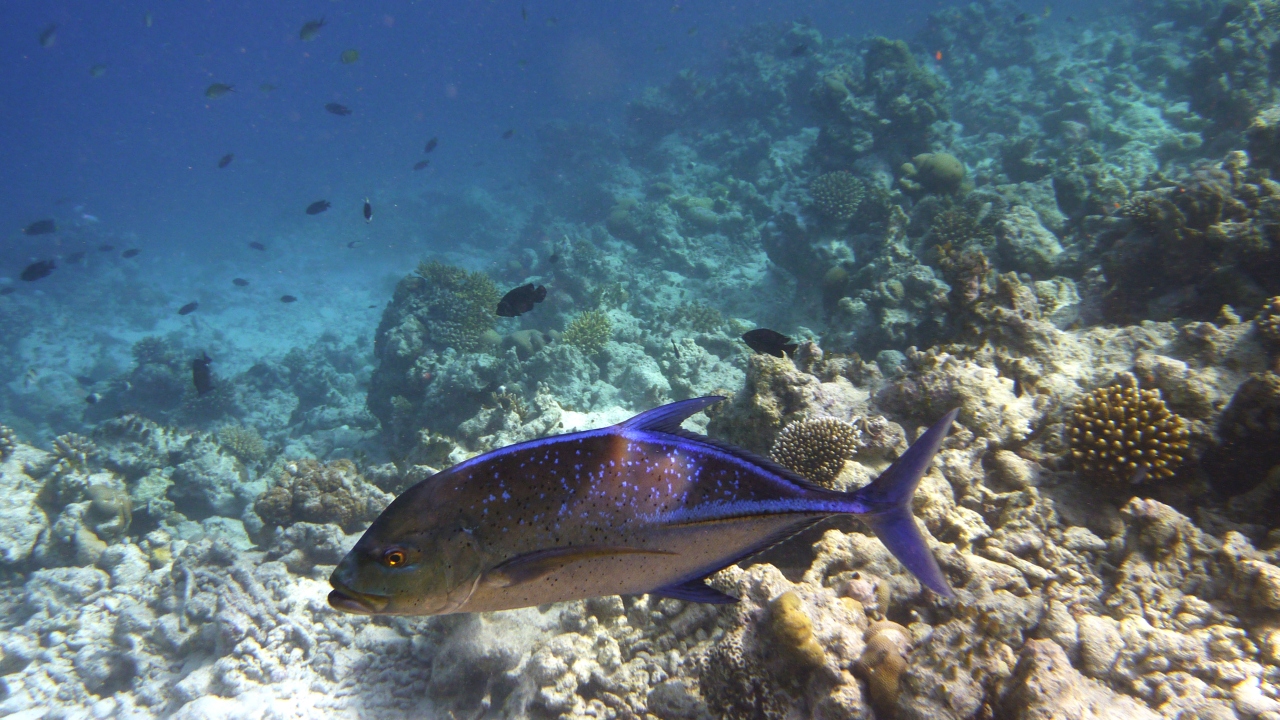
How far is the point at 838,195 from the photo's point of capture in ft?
38.6

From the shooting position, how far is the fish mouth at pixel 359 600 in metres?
1.31

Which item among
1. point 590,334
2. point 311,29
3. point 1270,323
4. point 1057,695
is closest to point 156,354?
point 311,29

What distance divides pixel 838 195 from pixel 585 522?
40.3 ft

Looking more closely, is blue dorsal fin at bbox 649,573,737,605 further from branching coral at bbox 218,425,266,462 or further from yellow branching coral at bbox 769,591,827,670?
branching coral at bbox 218,425,266,462

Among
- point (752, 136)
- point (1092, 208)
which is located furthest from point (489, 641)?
point (752, 136)

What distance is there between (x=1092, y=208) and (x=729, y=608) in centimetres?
1127

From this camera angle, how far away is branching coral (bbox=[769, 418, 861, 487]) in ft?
12.2

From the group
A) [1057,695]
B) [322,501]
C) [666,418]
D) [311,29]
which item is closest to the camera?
[666,418]

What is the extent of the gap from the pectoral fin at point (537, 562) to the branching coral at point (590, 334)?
8307 mm

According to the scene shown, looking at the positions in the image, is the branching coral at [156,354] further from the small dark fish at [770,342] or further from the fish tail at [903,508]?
the fish tail at [903,508]

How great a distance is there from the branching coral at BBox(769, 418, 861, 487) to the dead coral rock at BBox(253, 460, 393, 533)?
16.4ft

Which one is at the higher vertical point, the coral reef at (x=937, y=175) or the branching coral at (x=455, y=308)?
the coral reef at (x=937, y=175)

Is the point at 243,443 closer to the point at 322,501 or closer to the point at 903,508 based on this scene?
the point at 322,501

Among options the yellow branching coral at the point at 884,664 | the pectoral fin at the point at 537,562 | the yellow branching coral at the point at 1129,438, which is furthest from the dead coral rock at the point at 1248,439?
the pectoral fin at the point at 537,562
